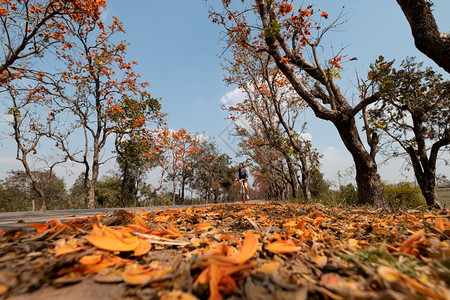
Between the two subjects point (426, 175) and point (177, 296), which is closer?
point (177, 296)

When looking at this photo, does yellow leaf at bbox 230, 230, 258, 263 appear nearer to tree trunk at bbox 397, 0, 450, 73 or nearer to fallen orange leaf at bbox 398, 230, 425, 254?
fallen orange leaf at bbox 398, 230, 425, 254

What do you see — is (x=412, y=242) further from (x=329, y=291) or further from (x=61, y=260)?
(x=61, y=260)

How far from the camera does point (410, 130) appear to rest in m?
7.94

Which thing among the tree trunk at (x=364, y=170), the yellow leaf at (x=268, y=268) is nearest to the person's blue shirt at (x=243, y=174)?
the tree trunk at (x=364, y=170)

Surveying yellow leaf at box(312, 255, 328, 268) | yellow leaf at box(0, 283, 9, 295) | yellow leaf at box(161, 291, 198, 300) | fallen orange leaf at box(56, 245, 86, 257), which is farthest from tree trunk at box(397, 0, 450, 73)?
yellow leaf at box(0, 283, 9, 295)

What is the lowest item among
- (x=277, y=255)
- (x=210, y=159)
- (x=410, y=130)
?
(x=277, y=255)

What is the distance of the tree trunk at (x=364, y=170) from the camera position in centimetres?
434

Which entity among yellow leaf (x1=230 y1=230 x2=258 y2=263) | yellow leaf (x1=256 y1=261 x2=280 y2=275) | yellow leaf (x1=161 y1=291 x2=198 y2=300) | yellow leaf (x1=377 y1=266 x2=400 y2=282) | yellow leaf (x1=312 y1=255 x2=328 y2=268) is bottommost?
yellow leaf (x1=312 y1=255 x2=328 y2=268)

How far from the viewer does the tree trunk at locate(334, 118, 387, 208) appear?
171 inches

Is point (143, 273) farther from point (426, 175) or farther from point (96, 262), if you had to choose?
point (426, 175)

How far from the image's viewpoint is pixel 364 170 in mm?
4480

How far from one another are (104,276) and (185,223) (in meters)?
1.18

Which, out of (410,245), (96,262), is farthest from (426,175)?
(96,262)

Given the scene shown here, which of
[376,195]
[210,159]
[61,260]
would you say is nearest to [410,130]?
[376,195]
